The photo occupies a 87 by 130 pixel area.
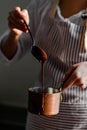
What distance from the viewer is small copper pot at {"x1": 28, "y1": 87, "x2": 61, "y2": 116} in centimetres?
57

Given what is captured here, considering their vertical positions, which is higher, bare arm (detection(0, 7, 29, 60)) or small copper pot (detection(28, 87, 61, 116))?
bare arm (detection(0, 7, 29, 60))

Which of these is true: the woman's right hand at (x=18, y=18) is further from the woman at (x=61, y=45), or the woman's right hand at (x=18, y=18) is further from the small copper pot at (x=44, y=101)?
the small copper pot at (x=44, y=101)

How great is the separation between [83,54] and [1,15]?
879 millimetres

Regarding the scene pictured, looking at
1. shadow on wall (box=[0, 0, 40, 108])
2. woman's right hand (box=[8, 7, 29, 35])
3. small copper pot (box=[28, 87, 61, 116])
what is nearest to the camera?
small copper pot (box=[28, 87, 61, 116])

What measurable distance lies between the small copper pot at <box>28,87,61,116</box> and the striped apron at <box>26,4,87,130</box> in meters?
0.11

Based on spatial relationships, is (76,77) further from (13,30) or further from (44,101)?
(13,30)

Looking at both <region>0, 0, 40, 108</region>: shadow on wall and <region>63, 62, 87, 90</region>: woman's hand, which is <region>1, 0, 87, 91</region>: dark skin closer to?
<region>63, 62, 87, 90</region>: woman's hand

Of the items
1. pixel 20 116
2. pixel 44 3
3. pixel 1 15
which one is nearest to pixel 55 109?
pixel 44 3

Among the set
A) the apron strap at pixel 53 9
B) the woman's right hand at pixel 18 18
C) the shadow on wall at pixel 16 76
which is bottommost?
the shadow on wall at pixel 16 76

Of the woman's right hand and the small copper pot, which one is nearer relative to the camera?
the small copper pot

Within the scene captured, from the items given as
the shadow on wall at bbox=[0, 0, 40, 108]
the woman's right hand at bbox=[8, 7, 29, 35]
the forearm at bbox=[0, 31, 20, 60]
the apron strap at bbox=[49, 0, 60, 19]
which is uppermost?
the apron strap at bbox=[49, 0, 60, 19]

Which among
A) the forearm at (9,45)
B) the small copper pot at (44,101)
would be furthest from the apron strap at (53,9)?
the small copper pot at (44,101)

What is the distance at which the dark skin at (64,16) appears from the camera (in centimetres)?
60

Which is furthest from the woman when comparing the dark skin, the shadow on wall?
the shadow on wall
